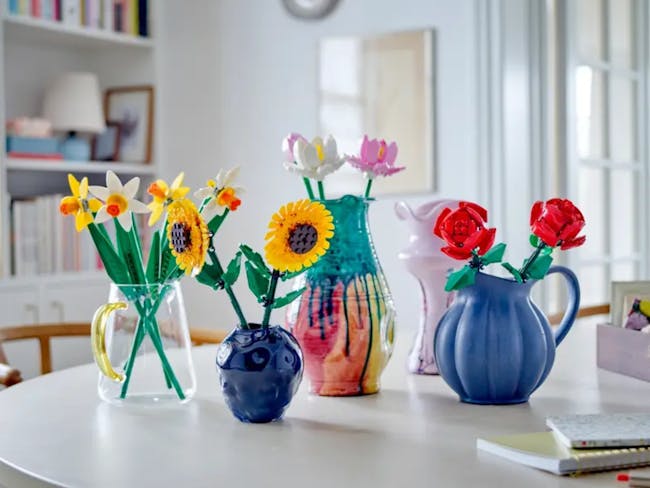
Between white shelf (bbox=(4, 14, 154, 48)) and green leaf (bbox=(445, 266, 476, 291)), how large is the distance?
7.88 feet

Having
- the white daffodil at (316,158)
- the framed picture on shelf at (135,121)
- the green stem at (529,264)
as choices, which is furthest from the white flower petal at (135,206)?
the framed picture on shelf at (135,121)

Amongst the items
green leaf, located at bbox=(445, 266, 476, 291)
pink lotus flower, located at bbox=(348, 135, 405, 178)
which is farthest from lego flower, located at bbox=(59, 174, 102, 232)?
green leaf, located at bbox=(445, 266, 476, 291)

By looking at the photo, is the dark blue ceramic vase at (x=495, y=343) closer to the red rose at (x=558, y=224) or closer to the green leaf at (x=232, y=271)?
the red rose at (x=558, y=224)

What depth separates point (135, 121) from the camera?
12.3 ft

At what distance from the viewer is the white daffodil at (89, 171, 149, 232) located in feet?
4.19

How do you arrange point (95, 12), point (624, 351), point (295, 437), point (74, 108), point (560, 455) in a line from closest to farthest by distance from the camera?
point (560, 455), point (295, 437), point (624, 351), point (74, 108), point (95, 12)

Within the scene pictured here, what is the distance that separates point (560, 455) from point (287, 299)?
17.0 inches

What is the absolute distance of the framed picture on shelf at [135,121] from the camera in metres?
3.73

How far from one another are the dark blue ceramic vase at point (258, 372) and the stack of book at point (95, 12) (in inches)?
96.2

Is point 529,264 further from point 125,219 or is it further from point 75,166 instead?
point 75,166

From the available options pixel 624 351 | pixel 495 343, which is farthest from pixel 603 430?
pixel 624 351

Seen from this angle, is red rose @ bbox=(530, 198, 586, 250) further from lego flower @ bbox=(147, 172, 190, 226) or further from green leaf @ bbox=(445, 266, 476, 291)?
lego flower @ bbox=(147, 172, 190, 226)

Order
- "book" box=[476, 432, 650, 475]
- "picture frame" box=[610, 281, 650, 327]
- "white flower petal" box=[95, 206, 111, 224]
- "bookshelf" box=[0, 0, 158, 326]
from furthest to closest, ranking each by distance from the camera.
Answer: "bookshelf" box=[0, 0, 158, 326], "picture frame" box=[610, 281, 650, 327], "white flower petal" box=[95, 206, 111, 224], "book" box=[476, 432, 650, 475]

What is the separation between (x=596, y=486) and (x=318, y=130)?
2.72 meters
